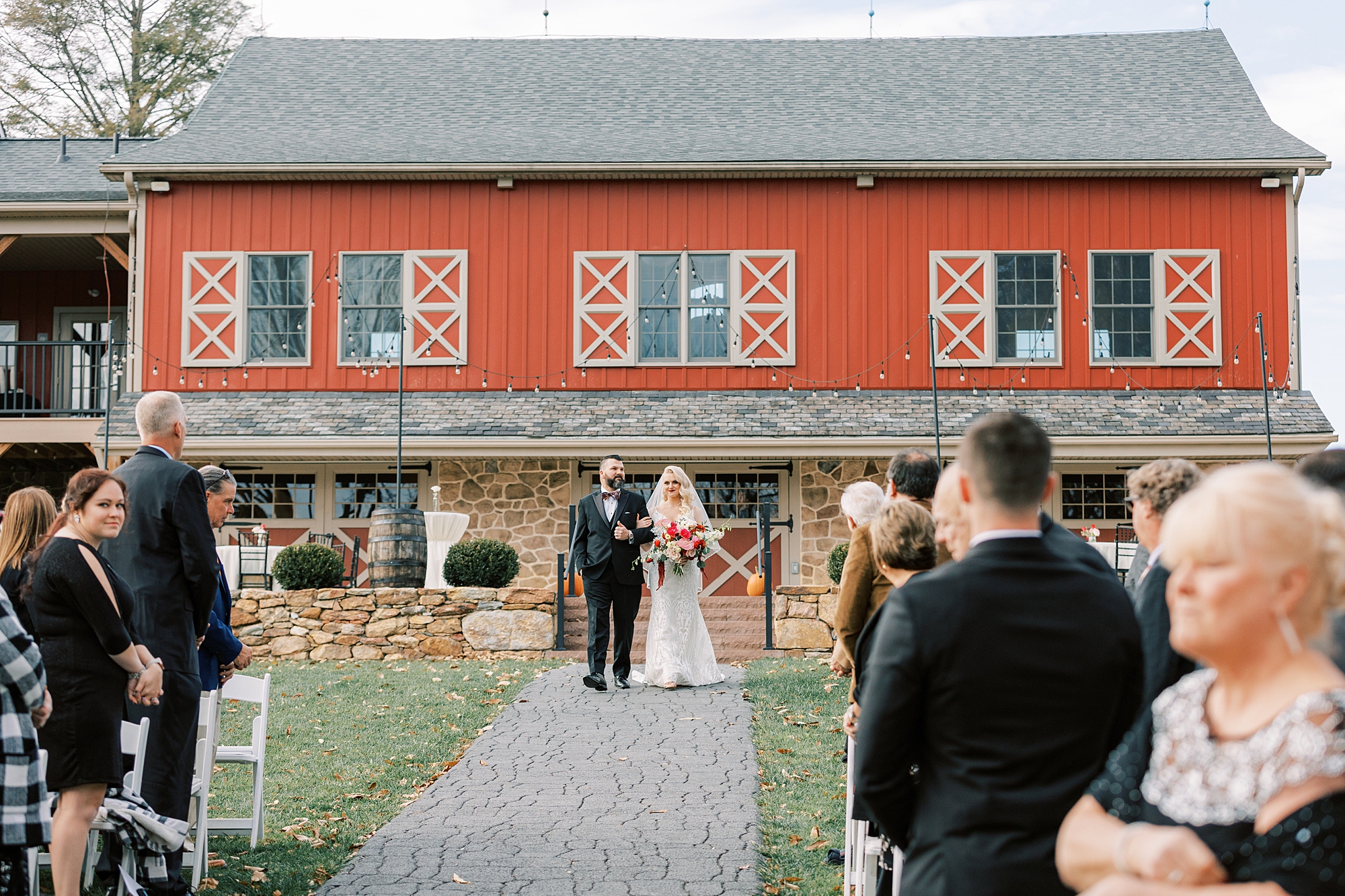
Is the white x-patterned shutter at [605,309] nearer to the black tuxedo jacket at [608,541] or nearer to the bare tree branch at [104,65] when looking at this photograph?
the black tuxedo jacket at [608,541]

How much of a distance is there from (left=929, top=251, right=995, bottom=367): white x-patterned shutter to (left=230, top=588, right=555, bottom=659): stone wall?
6228 millimetres

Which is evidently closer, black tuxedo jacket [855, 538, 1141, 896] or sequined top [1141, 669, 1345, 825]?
sequined top [1141, 669, 1345, 825]

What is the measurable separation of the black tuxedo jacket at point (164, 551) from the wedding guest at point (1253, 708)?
13.1 ft

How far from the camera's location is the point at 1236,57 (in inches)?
709

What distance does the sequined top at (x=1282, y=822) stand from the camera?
65.7 inches

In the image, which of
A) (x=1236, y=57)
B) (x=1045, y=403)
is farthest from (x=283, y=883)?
(x=1236, y=57)

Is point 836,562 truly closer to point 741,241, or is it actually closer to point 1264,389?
point 741,241

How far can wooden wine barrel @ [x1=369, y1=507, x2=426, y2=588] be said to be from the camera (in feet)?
42.8

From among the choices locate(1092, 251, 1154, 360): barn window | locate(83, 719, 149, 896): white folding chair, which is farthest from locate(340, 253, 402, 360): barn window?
locate(83, 719, 149, 896): white folding chair

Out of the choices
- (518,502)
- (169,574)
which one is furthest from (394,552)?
(169,574)

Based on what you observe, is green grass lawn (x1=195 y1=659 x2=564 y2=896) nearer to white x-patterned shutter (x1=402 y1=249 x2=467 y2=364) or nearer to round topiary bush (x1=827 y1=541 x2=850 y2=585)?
round topiary bush (x1=827 y1=541 x2=850 y2=585)

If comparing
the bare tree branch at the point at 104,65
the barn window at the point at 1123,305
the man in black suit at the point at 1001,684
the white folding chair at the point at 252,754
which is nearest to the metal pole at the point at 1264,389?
the barn window at the point at 1123,305

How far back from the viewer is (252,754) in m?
5.68

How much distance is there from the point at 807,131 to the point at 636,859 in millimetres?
12714
